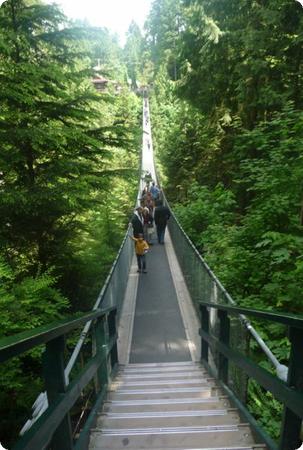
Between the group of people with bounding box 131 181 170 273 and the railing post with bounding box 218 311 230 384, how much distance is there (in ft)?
19.4

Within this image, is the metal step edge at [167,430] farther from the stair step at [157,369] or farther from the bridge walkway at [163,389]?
the stair step at [157,369]

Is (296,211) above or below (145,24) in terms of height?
below

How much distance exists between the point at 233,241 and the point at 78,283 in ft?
12.6

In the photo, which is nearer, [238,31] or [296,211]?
[296,211]

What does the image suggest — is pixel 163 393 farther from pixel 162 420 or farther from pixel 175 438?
pixel 175 438

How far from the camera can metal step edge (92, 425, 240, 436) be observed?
283 centimetres

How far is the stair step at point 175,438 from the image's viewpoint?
267cm

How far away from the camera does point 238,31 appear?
11594 mm

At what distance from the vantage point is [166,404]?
3.61m

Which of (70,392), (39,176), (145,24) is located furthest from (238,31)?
(145,24)

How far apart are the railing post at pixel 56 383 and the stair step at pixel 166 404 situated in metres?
1.61

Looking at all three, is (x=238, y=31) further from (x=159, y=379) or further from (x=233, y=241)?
(x=159, y=379)

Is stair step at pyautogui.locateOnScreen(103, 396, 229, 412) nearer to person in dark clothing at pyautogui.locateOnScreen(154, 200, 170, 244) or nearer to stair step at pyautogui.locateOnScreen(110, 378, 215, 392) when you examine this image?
stair step at pyautogui.locateOnScreen(110, 378, 215, 392)

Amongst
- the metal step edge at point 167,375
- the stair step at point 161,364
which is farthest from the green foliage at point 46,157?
the metal step edge at point 167,375
